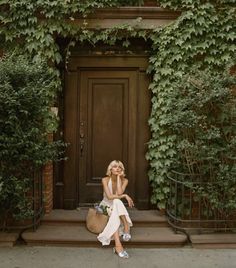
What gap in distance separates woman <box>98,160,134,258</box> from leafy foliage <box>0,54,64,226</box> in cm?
86

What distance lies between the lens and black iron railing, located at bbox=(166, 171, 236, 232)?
5926mm

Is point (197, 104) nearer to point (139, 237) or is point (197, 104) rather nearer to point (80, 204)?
point (139, 237)

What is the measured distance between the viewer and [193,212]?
6.17 metres

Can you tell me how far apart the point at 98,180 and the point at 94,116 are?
104 centimetres

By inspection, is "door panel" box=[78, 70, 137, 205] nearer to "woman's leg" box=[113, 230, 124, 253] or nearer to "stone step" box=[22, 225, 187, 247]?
"stone step" box=[22, 225, 187, 247]

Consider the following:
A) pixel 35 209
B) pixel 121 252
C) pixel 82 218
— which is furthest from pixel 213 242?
pixel 35 209

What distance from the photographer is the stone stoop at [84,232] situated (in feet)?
18.8

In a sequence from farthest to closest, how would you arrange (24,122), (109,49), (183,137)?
(109,49)
(183,137)
(24,122)

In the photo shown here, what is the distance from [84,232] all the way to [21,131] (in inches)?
65.7


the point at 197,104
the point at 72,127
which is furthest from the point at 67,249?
the point at 197,104

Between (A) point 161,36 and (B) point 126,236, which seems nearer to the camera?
(B) point 126,236

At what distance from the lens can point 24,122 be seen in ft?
18.3

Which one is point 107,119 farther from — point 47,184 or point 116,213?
point 116,213

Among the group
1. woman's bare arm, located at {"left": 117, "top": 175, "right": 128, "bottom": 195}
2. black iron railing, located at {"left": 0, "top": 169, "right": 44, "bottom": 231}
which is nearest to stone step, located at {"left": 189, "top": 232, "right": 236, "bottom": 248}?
woman's bare arm, located at {"left": 117, "top": 175, "right": 128, "bottom": 195}
